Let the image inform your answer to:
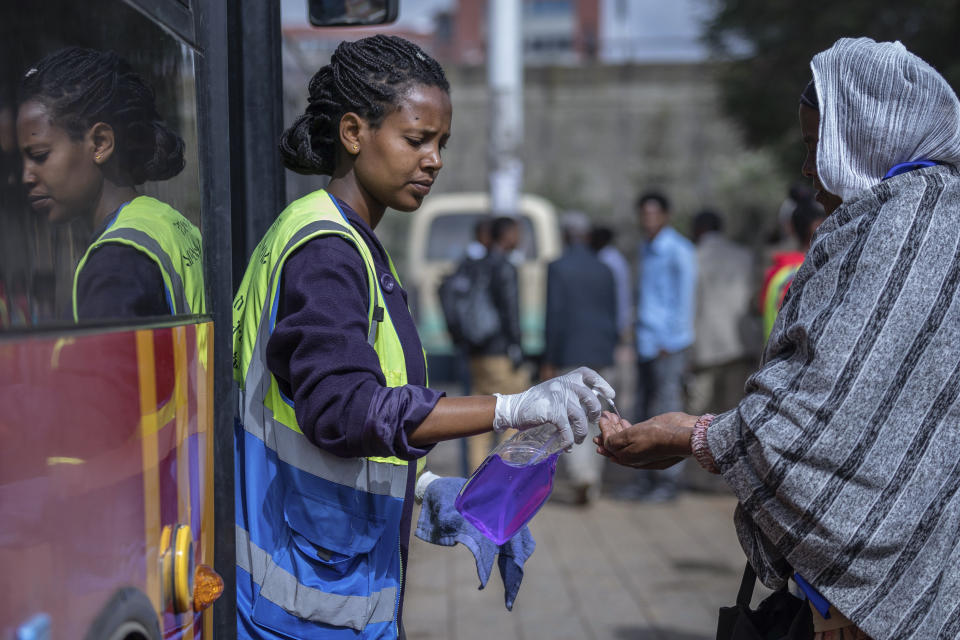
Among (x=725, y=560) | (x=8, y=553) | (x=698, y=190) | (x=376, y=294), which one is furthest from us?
(x=698, y=190)

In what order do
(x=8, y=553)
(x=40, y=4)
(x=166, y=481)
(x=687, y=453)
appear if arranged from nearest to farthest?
(x=8, y=553), (x=40, y=4), (x=166, y=481), (x=687, y=453)

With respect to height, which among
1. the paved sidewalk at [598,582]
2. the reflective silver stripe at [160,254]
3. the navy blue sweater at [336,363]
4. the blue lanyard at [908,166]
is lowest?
the paved sidewalk at [598,582]

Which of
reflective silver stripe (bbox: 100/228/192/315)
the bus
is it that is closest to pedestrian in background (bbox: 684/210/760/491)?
the bus

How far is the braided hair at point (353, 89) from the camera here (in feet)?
6.69

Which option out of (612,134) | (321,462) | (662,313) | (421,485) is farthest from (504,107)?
(612,134)

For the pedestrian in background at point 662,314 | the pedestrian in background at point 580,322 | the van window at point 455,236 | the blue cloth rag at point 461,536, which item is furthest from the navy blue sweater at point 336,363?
the van window at point 455,236

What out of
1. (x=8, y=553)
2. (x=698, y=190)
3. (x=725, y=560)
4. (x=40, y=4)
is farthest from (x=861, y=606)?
(x=698, y=190)

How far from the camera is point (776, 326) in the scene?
2.02 meters

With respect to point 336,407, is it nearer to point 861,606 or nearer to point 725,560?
point 861,606

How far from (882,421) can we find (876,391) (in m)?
0.05

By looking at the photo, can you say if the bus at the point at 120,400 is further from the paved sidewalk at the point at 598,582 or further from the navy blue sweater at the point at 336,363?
the paved sidewalk at the point at 598,582

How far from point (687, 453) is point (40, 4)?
4.56ft

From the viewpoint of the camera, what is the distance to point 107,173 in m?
1.49

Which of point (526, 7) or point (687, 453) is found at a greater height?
point (526, 7)
